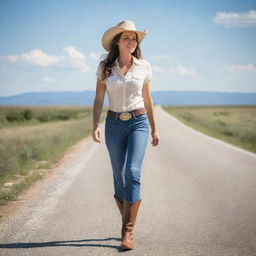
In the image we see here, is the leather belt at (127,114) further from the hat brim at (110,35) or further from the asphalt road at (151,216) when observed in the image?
the asphalt road at (151,216)

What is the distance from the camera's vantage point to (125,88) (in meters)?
4.20

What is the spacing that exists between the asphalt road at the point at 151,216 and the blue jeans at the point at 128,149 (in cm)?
57

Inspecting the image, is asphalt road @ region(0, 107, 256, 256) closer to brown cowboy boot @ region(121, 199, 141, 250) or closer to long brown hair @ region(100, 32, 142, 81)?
brown cowboy boot @ region(121, 199, 141, 250)

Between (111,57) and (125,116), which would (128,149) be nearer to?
(125,116)

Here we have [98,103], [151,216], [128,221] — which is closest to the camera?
[128,221]

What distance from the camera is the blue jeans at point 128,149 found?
406cm

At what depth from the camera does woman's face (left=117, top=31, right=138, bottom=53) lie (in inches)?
170

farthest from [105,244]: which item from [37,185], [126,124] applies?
[37,185]

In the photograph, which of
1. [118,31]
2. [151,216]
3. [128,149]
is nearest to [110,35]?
[118,31]

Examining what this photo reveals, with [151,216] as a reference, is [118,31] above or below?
above

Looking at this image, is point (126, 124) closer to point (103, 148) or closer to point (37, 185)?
point (37, 185)

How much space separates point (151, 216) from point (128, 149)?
1447 millimetres

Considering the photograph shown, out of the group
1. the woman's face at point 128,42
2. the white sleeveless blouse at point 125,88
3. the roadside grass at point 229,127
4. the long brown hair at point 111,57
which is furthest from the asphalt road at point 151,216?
the roadside grass at point 229,127

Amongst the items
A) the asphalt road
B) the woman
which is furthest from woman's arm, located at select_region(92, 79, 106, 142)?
the asphalt road
